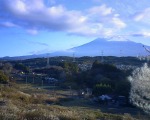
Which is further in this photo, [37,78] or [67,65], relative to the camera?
[67,65]

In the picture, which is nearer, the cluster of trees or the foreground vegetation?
the foreground vegetation

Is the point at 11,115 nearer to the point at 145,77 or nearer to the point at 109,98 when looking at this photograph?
the point at 145,77

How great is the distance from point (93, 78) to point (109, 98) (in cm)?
1797

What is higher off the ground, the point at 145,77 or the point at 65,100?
the point at 145,77

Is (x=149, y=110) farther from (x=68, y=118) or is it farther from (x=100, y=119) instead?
(x=68, y=118)

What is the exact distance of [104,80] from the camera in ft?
175

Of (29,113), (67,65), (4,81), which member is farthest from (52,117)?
(67,65)

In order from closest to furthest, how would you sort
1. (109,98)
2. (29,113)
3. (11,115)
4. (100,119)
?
(11,115) < (29,113) < (100,119) < (109,98)

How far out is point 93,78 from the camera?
59188 mm

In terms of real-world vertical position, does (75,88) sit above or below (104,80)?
below

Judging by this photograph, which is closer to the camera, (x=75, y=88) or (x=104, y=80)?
(x=104, y=80)

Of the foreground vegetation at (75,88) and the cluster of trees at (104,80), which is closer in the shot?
the foreground vegetation at (75,88)

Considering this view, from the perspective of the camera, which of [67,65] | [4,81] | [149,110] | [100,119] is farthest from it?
[67,65]

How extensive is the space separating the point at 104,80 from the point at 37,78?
22.0 metres
